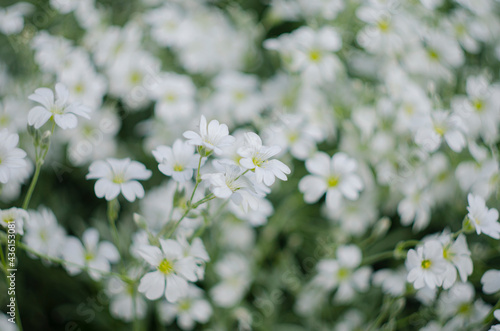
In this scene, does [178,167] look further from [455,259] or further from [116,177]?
[455,259]

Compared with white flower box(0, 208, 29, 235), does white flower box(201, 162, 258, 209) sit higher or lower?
higher

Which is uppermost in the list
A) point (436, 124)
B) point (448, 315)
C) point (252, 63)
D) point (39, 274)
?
point (436, 124)

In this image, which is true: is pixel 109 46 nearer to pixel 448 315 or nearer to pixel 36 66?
pixel 36 66

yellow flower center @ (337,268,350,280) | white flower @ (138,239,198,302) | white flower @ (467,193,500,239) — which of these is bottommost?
yellow flower center @ (337,268,350,280)

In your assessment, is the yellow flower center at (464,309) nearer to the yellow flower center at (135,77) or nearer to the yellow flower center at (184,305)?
the yellow flower center at (184,305)

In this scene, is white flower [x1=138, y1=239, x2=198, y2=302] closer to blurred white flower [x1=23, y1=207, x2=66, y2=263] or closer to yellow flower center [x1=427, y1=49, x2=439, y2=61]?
blurred white flower [x1=23, y1=207, x2=66, y2=263]

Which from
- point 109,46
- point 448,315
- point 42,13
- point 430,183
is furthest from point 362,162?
point 42,13

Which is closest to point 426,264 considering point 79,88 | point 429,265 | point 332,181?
point 429,265

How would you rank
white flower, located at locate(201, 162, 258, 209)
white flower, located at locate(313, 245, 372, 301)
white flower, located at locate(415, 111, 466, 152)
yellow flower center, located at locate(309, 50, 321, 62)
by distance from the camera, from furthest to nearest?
yellow flower center, located at locate(309, 50, 321, 62), white flower, located at locate(313, 245, 372, 301), white flower, located at locate(415, 111, 466, 152), white flower, located at locate(201, 162, 258, 209)

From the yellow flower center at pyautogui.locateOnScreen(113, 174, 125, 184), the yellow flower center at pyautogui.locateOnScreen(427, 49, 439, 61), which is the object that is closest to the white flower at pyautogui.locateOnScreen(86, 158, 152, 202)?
the yellow flower center at pyautogui.locateOnScreen(113, 174, 125, 184)
